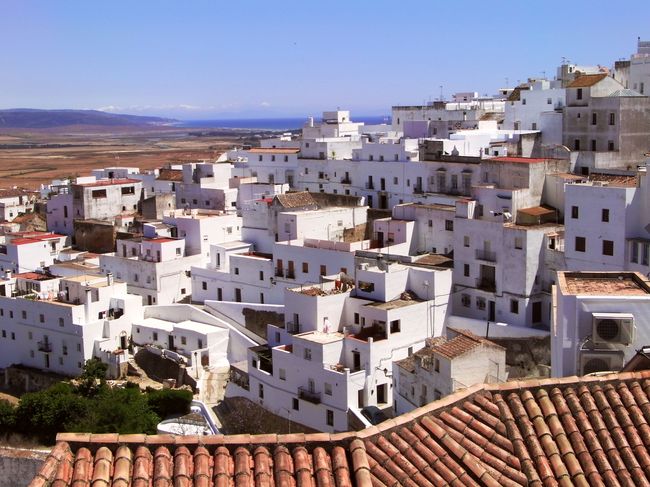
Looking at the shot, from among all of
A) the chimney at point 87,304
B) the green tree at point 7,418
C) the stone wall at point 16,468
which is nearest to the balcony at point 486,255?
the chimney at point 87,304

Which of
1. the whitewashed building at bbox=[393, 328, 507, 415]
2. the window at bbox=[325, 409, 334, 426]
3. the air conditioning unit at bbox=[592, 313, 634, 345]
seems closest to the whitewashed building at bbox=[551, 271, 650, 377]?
the air conditioning unit at bbox=[592, 313, 634, 345]

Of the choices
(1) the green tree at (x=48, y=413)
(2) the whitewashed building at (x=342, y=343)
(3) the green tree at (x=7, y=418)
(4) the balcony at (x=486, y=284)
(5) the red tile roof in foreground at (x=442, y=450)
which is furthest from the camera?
(4) the balcony at (x=486, y=284)

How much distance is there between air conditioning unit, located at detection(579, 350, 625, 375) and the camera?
986 cm

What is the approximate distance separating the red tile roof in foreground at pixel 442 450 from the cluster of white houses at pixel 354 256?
48.1 ft

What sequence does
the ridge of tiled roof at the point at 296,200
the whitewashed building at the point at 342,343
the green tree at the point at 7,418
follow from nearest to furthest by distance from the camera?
the whitewashed building at the point at 342,343 → the green tree at the point at 7,418 → the ridge of tiled roof at the point at 296,200

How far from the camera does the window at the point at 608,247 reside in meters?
26.3

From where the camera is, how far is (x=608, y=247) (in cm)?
2645

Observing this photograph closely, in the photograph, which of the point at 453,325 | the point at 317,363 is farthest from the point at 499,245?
the point at 317,363

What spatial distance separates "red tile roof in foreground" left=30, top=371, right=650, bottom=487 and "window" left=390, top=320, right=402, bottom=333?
18.7 meters

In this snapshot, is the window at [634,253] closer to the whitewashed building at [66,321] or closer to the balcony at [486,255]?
the balcony at [486,255]

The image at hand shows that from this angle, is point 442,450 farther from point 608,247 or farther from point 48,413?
point 48,413

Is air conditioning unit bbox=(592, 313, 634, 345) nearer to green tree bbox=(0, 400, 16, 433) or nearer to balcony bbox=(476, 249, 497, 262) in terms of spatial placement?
balcony bbox=(476, 249, 497, 262)

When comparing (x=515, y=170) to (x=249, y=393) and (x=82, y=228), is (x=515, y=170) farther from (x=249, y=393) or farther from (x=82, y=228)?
(x=82, y=228)

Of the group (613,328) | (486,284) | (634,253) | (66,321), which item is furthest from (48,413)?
(613,328)
